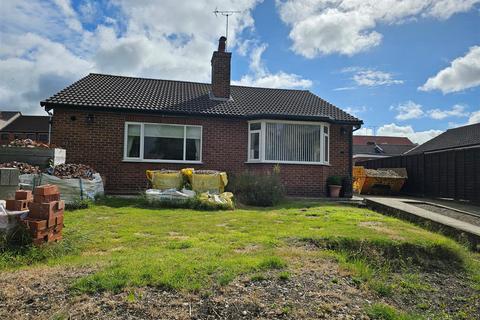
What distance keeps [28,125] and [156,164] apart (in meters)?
50.7

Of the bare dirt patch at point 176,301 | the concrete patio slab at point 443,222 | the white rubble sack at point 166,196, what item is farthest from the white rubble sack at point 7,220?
the concrete patio slab at point 443,222

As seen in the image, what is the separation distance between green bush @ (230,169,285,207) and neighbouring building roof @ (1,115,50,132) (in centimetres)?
5065

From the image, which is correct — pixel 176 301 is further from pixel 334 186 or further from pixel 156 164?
pixel 334 186

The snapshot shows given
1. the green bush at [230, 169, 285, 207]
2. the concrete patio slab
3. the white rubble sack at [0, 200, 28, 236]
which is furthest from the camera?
the green bush at [230, 169, 285, 207]

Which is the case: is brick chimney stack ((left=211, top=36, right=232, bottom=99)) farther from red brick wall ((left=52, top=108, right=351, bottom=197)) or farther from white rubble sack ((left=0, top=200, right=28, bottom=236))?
white rubble sack ((left=0, top=200, right=28, bottom=236))

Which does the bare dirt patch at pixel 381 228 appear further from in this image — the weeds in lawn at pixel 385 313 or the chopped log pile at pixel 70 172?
the chopped log pile at pixel 70 172

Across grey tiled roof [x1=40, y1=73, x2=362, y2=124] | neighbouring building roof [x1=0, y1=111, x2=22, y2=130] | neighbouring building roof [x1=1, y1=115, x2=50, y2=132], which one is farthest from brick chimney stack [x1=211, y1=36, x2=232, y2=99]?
neighbouring building roof [x1=0, y1=111, x2=22, y2=130]

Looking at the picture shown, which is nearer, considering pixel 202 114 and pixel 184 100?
pixel 202 114

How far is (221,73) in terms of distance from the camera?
14195 millimetres

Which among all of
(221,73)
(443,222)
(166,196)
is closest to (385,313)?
(443,222)

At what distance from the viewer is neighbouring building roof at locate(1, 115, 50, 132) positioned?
50.4 metres

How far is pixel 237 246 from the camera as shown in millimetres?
4867

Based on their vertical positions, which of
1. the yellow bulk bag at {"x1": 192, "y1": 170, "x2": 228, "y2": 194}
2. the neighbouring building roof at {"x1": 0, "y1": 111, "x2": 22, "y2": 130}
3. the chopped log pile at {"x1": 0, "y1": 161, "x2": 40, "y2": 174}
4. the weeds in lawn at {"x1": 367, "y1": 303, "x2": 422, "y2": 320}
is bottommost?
the weeds in lawn at {"x1": 367, "y1": 303, "x2": 422, "y2": 320}

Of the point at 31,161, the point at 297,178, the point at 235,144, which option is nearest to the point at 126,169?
the point at 31,161
